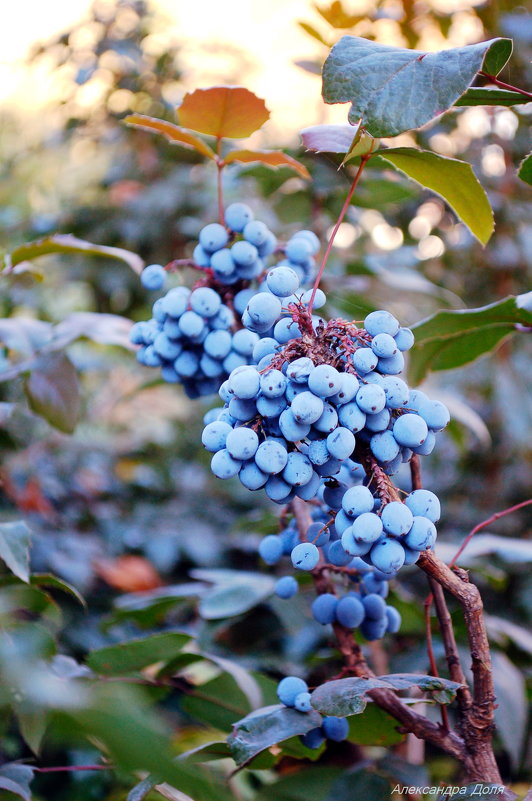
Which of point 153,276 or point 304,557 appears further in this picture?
point 153,276

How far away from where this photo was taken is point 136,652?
0.73 m

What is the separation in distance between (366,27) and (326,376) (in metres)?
1.39

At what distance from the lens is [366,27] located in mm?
1551

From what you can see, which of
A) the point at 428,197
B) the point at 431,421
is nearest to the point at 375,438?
the point at 431,421

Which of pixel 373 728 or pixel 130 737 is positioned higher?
pixel 130 737

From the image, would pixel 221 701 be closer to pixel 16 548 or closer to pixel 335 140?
pixel 16 548

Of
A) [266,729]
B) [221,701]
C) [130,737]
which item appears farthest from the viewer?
[221,701]

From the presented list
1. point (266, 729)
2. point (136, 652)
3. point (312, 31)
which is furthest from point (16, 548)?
point (312, 31)

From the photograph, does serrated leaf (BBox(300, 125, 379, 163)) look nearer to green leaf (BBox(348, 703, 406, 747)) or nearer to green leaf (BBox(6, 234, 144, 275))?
green leaf (BBox(6, 234, 144, 275))

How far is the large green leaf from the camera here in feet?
1.62

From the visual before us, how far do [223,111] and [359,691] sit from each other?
52 centimetres

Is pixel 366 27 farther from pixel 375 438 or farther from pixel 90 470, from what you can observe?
pixel 375 438

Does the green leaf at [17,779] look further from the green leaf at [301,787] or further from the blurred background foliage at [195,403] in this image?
the green leaf at [301,787]

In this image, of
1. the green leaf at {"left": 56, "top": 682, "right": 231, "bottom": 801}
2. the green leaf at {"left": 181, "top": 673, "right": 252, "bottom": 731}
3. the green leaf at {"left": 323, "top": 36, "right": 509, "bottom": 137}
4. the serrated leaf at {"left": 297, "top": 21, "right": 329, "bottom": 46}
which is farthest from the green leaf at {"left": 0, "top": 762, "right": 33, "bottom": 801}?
the serrated leaf at {"left": 297, "top": 21, "right": 329, "bottom": 46}
